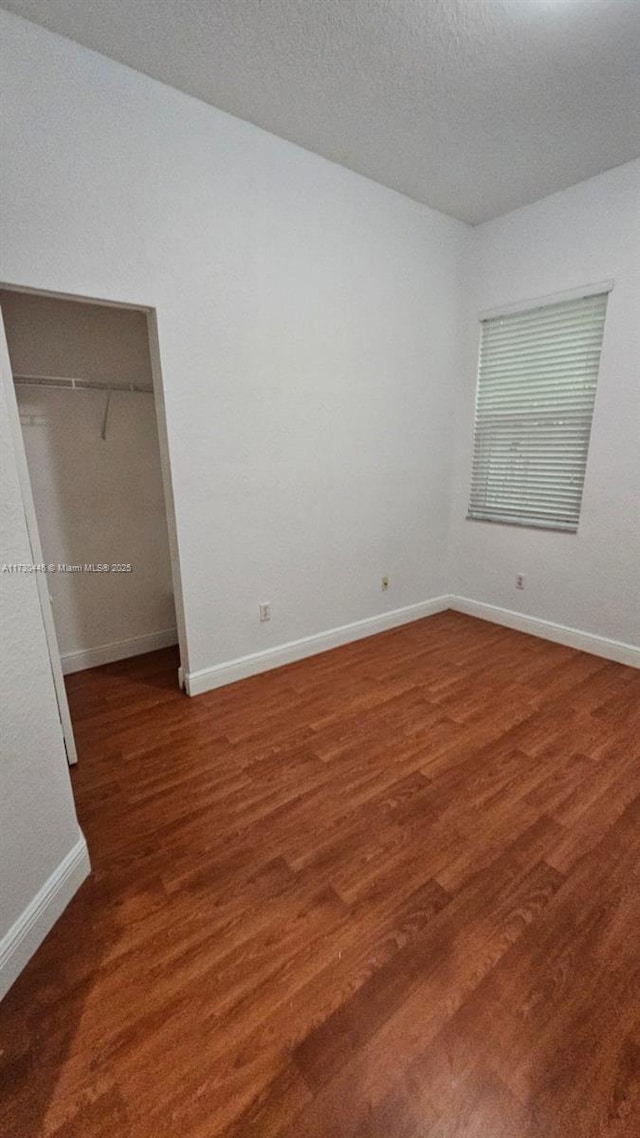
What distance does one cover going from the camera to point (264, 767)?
204 cm

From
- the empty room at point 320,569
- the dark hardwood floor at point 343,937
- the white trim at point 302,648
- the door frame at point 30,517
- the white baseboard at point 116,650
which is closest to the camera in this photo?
the dark hardwood floor at point 343,937

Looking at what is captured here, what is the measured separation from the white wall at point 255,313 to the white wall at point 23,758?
1.18 meters

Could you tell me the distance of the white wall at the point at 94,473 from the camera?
2588 millimetres

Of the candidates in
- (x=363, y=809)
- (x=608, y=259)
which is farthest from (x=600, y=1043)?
(x=608, y=259)

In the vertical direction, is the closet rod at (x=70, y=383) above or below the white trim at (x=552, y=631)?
above

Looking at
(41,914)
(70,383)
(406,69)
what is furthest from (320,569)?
(406,69)

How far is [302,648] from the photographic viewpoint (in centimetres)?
305

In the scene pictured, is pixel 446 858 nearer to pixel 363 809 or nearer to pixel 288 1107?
pixel 363 809

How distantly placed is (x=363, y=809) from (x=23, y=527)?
154cm

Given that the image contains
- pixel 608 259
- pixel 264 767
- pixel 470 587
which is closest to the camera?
pixel 264 767

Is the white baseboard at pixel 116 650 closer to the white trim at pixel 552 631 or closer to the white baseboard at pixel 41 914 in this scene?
the white baseboard at pixel 41 914

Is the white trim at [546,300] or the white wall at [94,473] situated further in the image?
the white trim at [546,300]

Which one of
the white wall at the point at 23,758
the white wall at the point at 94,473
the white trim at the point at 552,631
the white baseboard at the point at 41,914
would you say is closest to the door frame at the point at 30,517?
the white wall at the point at 23,758

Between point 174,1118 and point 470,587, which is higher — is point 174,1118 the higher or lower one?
the lower one
